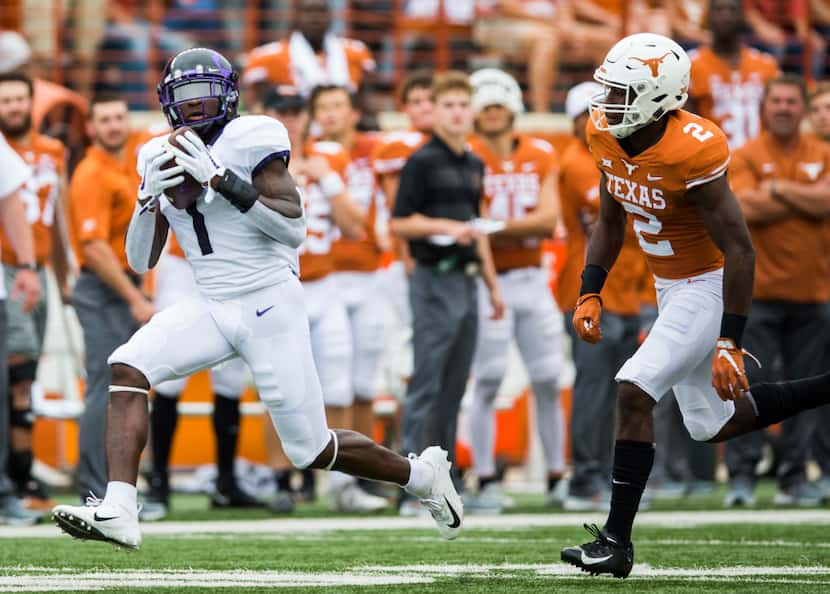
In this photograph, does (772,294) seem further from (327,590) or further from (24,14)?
(24,14)

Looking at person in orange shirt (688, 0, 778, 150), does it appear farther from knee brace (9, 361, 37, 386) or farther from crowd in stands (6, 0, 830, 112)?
knee brace (9, 361, 37, 386)

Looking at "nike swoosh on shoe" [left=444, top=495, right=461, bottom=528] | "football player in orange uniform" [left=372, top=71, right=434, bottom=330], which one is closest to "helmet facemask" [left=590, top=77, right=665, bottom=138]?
"nike swoosh on shoe" [left=444, top=495, right=461, bottom=528]

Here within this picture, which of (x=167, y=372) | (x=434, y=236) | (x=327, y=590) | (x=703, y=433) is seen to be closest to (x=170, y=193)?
(x=167, y=372)

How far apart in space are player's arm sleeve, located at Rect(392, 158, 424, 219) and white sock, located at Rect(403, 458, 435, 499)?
2690 mm

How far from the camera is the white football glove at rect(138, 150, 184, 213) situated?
565 cm

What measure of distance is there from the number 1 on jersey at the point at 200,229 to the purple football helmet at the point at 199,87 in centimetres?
26

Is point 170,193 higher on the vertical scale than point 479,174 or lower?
higher

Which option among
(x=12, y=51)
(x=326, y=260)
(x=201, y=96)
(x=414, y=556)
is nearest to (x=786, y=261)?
(x=326, y=260)

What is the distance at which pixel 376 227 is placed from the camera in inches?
400

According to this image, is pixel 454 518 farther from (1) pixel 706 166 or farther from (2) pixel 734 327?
(1) pixel 706 166

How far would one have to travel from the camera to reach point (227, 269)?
5.90 meters

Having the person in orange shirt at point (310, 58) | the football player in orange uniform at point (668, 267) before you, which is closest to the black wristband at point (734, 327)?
the football player in orange uniform at point (668, 267)

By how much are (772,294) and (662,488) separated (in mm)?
1689

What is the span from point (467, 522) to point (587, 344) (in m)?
1.42
